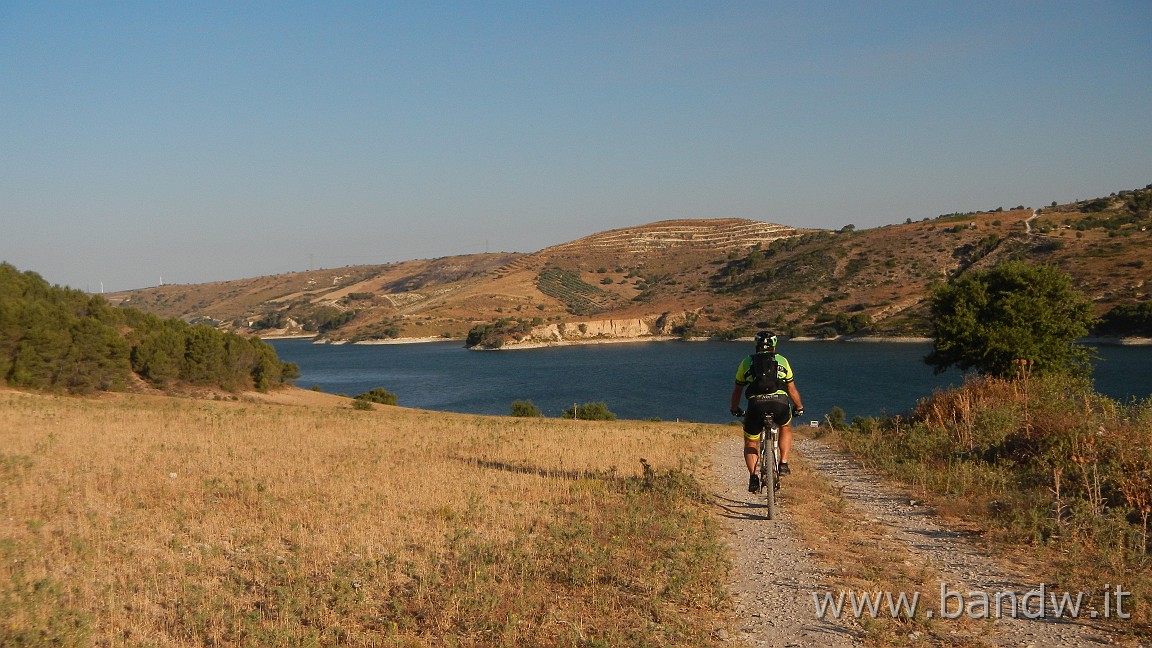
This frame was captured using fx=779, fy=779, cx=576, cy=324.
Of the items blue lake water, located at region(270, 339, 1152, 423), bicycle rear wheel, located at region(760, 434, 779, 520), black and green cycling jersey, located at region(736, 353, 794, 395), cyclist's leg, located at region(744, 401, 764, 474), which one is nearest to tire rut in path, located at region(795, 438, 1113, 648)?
bicycle rear wheel, located at region(760, 434, 779, 520)

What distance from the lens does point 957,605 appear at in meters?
6.10

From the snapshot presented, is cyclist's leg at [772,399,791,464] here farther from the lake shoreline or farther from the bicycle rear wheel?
the lake shoreline

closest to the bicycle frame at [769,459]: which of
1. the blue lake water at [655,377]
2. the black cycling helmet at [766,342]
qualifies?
the black cycling helmet at [766,342]

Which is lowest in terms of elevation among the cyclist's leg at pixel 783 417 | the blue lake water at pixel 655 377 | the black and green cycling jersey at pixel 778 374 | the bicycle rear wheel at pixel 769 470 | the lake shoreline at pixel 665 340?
the blue lake water at pixel 655 377

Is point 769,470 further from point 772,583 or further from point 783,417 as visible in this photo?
point 772,583

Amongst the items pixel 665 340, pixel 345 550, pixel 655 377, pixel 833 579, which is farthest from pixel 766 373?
pixel 665 340

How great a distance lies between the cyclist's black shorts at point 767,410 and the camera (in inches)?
366

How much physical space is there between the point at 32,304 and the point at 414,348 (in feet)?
447

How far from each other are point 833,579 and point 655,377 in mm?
87401

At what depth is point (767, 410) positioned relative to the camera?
9320mm

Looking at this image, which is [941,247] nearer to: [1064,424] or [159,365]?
[159,365]

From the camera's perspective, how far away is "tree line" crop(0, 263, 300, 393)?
112 ft

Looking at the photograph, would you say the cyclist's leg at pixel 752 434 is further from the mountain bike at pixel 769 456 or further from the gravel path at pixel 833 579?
the gravel path at pixel 833 579

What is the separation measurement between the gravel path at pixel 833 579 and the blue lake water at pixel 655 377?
3637 centimetres
